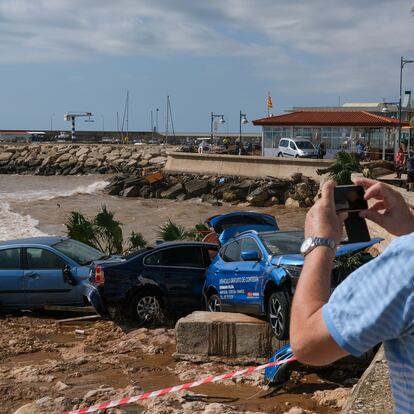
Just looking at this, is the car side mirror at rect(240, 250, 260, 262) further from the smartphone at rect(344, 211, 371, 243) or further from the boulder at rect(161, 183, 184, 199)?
the boulder at rect(161, 183, 184, 199)

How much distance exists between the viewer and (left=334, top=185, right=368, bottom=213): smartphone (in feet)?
8.35

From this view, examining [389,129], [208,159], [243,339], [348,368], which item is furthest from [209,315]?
[208,159]

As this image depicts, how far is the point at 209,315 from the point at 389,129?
34904 mm

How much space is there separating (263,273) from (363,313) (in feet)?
25.8

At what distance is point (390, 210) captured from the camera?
8.89 ft

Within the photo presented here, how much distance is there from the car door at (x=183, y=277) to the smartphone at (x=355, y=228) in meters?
9.60

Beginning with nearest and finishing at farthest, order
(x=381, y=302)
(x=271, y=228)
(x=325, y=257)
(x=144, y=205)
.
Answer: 1. (x=381, y=302)
2. (x=325, y=257)
3. (x=271, y=228)
4. (x=144, y=205)

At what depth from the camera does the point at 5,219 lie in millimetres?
35375

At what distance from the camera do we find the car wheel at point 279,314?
28.8 ft

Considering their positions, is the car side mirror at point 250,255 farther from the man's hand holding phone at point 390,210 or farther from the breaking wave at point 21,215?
the breaking wave at point 21,215

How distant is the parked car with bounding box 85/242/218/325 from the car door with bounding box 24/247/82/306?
74cm

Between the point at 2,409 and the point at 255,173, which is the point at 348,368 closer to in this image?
the point at 2,409

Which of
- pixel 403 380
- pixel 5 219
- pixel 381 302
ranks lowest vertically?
pixel 5 219

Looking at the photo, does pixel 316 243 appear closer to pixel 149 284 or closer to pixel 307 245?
pixel 307 245
